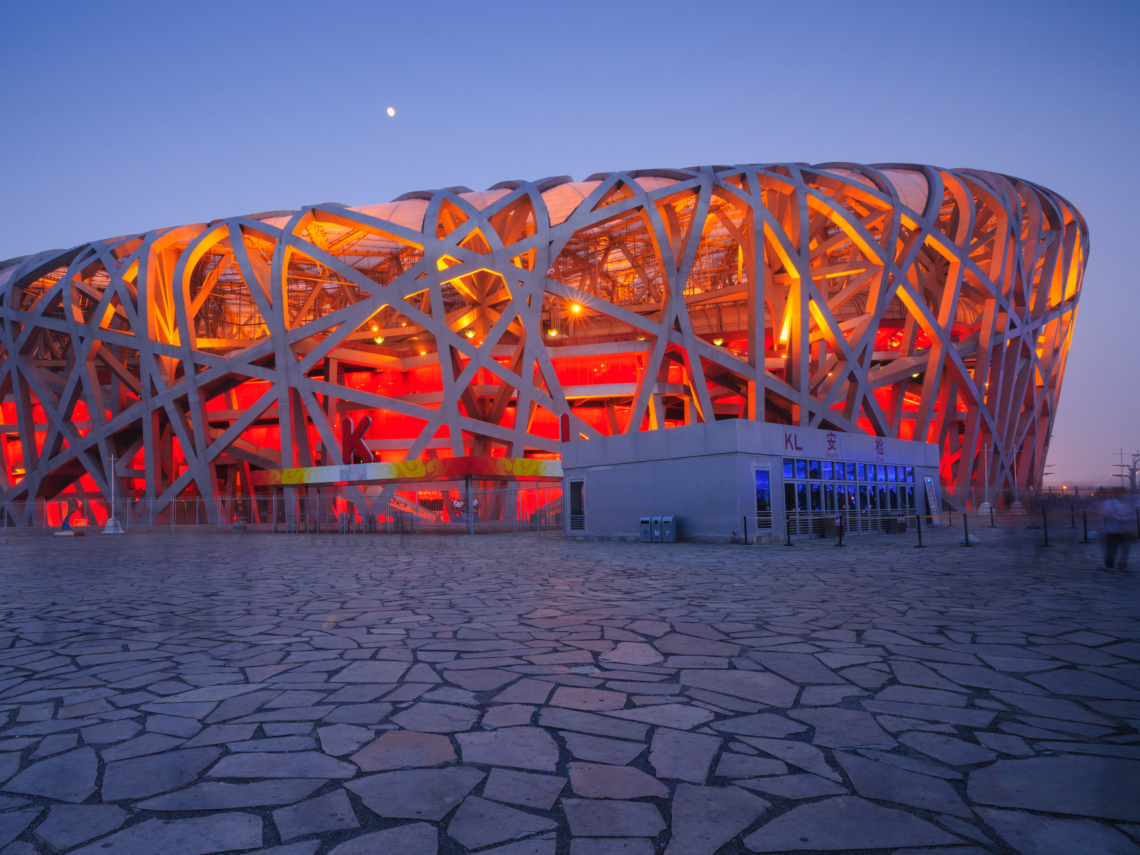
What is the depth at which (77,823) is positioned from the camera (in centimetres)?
290

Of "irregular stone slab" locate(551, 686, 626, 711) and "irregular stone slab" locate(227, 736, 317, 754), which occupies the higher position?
"irregular stone slab" locate(227, 736, 317, 754)

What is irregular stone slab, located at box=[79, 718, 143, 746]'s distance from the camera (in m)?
3.89

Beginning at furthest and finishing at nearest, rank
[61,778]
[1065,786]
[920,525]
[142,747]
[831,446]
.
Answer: [831,446], [920,525], [142,747], [61,778], [1065,786]

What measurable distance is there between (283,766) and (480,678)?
5.74 ft

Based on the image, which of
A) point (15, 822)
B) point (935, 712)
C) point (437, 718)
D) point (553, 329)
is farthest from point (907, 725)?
point (553, 329)

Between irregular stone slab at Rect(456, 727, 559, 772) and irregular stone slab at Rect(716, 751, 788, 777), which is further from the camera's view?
irregular stone slab at Rect(456, 727, 559, 772)

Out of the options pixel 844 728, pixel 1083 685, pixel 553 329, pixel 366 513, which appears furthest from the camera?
pixel 553 329

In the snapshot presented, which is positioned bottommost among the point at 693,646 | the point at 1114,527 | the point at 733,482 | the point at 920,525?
the point at 693,646

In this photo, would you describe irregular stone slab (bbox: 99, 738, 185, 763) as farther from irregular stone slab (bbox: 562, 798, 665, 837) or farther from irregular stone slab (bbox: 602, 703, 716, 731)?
irregular stone slab (bbox: 602, 703, 716, 731)

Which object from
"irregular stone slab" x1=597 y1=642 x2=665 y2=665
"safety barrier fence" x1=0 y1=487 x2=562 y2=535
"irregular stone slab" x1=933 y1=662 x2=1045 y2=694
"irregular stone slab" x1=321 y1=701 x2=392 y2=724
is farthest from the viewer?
"safety barrier fence" x1=0 y1=487 x2=562 y2=535

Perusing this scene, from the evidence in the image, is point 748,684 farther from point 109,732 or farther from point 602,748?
point 109,732

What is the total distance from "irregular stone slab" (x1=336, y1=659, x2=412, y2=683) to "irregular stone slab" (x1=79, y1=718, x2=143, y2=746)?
126cm

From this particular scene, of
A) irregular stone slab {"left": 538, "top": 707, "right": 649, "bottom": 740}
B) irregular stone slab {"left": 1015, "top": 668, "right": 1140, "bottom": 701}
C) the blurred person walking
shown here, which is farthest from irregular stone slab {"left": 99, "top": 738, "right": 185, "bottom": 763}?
the blurred person walking

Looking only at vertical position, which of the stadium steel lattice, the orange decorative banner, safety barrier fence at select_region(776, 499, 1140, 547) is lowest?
safety barrier fence at select_region(776, 499, 1140, 547)
